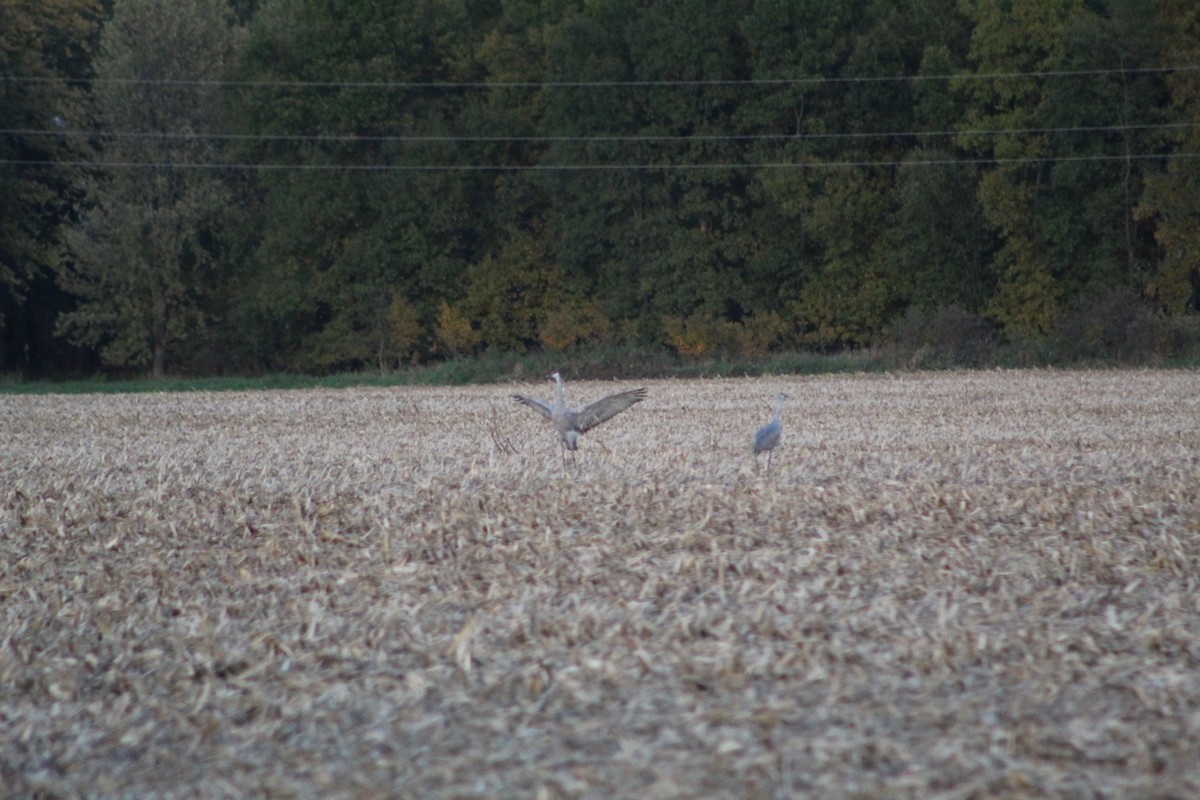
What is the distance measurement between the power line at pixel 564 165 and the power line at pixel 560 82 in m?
2.09

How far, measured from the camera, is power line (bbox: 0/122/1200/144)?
110ft

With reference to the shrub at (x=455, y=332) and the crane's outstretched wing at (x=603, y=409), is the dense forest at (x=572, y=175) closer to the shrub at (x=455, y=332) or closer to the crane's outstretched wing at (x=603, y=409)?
the shrub at (x=455, y=332)

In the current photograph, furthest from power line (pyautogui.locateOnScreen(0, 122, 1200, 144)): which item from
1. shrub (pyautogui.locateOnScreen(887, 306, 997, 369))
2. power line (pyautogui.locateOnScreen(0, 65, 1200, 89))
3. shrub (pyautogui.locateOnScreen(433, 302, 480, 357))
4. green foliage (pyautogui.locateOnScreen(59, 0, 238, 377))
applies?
shrub (pyautogui.locateOnScreen(887, 306, 997, 369))

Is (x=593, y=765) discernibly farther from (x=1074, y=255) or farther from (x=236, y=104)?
(x=236, y=104)

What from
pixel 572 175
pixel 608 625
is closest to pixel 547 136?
pixel 572 175

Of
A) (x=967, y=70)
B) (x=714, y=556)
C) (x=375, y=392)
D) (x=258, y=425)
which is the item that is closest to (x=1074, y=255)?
(x=967, y=70)

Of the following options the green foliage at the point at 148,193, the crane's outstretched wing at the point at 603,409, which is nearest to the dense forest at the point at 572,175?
the green foliage at the point at 148,193

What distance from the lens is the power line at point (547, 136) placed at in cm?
3347

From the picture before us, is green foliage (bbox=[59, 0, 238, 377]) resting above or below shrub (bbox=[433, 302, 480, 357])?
above

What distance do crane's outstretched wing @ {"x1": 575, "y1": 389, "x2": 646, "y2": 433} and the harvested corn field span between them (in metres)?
0.32

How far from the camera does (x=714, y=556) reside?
7.06m

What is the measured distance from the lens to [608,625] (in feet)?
18.8

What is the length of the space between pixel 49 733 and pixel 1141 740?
3798 mm

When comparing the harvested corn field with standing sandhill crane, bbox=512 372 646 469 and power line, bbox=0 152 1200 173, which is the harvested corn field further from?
power line, bbox=0 152 1200 173
